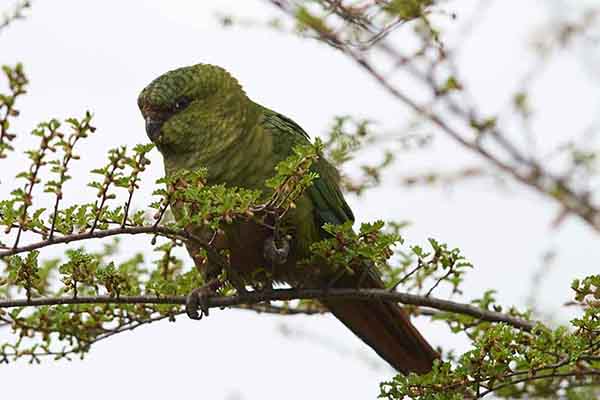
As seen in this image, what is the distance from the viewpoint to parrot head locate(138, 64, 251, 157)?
3510 millimetres

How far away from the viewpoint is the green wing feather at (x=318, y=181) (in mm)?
3463

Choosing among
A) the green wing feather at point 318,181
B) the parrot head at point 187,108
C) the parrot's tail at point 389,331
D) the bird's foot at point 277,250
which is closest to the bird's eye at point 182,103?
the parrot head at point 187,108

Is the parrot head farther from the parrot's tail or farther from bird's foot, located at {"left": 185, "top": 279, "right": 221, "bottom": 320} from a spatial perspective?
the parrot's tail

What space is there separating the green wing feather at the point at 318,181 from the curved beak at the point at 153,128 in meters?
0.43

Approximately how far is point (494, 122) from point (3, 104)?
227cm

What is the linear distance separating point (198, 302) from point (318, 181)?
690mm

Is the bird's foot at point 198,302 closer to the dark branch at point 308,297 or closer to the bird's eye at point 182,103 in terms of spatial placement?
the dark branch at point 308,297

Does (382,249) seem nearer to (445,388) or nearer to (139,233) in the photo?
(445,388)

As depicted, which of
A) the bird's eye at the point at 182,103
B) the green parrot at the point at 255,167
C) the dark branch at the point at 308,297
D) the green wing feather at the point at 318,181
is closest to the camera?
the dark branch at the point at 308,297

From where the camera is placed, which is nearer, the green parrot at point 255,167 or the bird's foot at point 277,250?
the bird's foot at point 277,250

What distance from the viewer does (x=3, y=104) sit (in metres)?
2.06

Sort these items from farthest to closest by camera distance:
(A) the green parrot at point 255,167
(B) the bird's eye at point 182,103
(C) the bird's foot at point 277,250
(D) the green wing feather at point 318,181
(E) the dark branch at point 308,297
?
(B) the bird's eye at point 182,103, (D) the green wing feather at point 318,181, (A) the green parrot at point 255,167, (C) the bird's foot at point 277,250, (E) the dark branch at point 308,297

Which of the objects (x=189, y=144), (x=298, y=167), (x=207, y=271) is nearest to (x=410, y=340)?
(x=207, y=271)

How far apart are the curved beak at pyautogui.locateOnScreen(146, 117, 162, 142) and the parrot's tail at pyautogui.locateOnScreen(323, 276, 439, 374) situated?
95 centimetres
